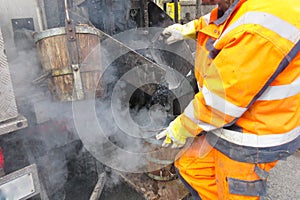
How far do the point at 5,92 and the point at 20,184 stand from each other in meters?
0.53

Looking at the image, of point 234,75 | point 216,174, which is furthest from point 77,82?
point 216,174

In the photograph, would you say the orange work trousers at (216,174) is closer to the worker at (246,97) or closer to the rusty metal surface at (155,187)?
the worker at (246,97)

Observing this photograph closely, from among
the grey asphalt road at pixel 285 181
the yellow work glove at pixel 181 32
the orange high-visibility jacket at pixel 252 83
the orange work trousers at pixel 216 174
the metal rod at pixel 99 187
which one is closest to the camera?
the orange high-visibility jacket at pixel 252 83

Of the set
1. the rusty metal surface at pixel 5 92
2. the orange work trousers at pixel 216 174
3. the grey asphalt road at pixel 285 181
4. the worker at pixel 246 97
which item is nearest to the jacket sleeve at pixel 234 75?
the worker at pixel 246 97

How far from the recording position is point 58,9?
1.83m

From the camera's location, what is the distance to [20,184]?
4.38 ft

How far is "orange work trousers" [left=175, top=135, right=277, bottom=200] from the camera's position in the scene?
1468 mm

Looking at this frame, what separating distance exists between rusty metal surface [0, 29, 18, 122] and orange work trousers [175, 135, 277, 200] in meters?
1.25

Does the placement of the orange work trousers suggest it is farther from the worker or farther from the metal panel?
the metal panel

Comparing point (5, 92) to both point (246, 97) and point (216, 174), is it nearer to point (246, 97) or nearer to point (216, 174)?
point (246, 97)

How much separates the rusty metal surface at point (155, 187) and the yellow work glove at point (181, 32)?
1387 mm

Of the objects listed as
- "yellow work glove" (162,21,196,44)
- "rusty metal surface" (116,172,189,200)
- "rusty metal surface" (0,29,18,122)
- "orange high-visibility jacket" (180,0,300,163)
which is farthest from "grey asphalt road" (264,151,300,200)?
"rusty metal surface" (0,29,18,122)

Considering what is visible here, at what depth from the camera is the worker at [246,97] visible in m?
1.13

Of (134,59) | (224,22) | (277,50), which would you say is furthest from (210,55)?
(134,59)
